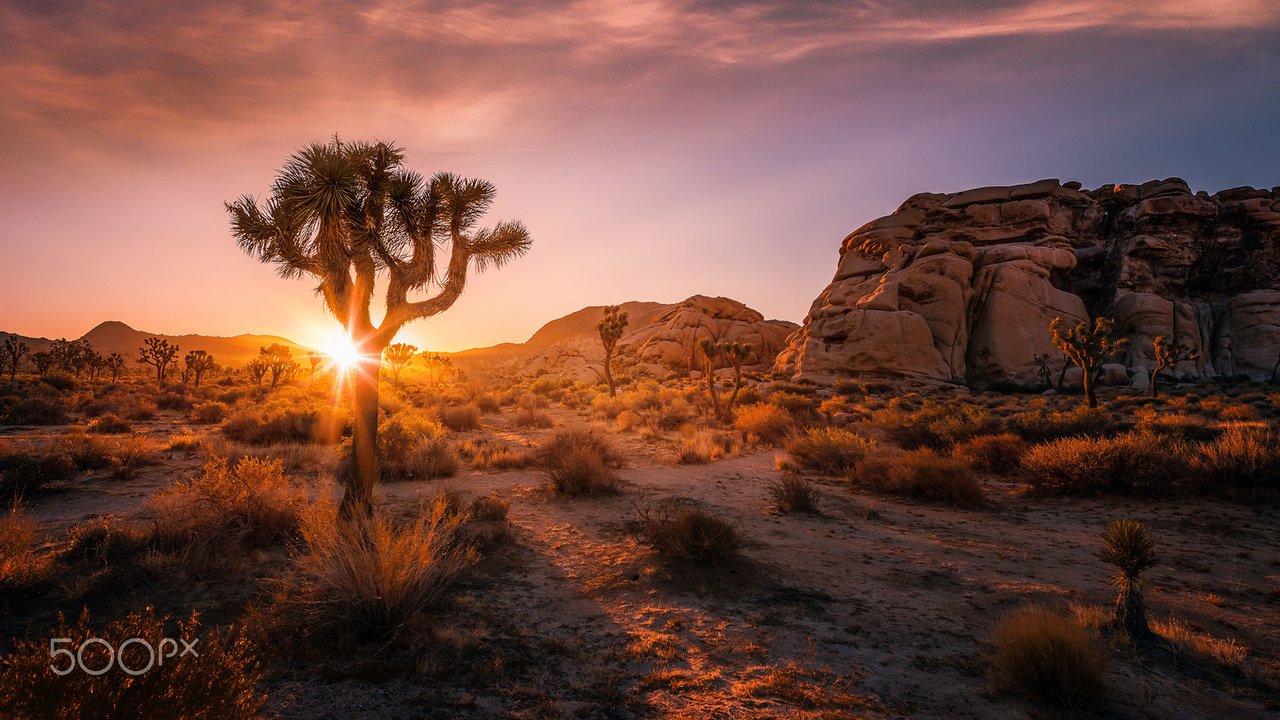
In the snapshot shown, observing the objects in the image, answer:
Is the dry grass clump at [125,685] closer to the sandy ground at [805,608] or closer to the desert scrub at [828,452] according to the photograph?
the sandy ground at [805,608]

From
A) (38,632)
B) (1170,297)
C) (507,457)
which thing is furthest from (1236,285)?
(38,632)

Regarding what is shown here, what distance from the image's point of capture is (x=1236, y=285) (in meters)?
44.0

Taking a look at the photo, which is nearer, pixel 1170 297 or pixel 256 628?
pixel 256 628

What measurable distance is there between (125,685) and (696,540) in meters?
4.87

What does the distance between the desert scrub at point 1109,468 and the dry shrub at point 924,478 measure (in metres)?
1.18

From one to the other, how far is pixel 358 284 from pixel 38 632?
446 centimetres

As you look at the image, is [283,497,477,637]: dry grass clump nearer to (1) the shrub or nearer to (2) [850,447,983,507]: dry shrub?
(2) [850,447,983,507]: dry shrub

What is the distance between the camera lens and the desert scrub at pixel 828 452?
11.2 meters

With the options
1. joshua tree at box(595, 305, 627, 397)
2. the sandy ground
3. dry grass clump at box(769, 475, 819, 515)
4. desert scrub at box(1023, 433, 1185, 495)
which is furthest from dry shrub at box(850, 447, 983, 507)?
joshua tree at box(595, 305, 627, 397)

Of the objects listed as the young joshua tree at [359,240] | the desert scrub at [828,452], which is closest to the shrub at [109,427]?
the young joshua tree at [359,240]

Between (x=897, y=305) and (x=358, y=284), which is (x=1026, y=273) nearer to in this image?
(x=897, y=305)

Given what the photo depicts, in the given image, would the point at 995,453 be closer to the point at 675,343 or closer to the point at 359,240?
the point at 359,240

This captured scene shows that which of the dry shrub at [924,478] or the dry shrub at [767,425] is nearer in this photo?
the dry shrub at [924,478]

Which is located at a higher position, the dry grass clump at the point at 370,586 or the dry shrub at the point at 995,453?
the dry grass clump at the point at 370,586
